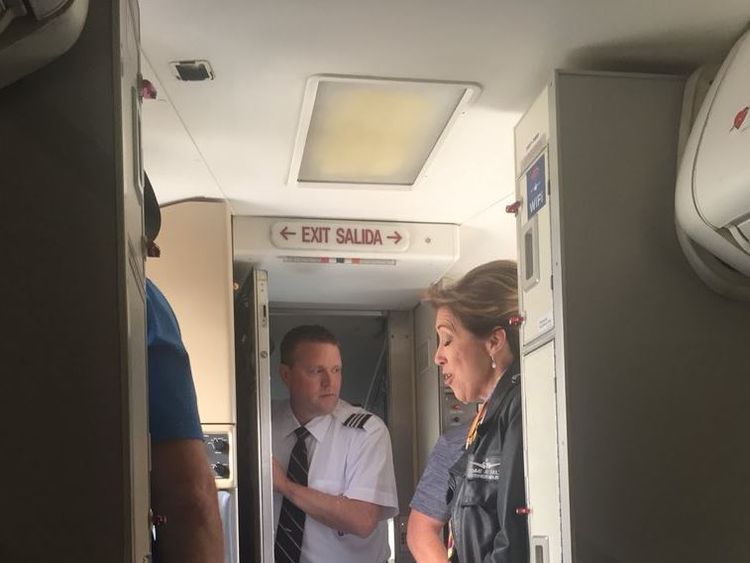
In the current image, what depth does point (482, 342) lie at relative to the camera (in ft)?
15.6

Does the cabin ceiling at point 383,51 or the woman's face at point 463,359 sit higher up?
the cabin ceiling at point 383,51

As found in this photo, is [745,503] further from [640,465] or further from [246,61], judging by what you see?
[246,61]

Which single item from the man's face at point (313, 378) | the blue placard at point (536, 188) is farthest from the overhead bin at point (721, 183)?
the man's face at point (313, 378)

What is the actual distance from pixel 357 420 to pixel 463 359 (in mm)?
1019

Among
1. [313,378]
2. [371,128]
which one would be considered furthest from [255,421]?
[371,128]

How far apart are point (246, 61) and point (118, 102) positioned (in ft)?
3.41

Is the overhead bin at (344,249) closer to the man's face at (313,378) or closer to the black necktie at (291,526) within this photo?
the man's face at (313,378)

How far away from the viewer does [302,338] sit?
571 cm

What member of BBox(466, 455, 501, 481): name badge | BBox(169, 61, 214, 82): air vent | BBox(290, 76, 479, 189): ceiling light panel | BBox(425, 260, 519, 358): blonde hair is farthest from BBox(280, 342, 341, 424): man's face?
BBox(169, 61, 214, 82): air vent

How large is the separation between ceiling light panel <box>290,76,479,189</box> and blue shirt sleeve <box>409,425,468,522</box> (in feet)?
5.27

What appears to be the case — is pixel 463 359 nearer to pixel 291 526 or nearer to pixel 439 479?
pixel 439 479

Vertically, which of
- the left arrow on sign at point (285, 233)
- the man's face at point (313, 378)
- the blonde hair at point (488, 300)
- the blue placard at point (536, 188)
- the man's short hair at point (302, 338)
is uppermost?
the left arrow on sign at point (285, 233)

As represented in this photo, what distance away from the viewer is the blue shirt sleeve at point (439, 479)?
480 cm

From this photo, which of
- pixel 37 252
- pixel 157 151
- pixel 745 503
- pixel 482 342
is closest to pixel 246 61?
pixel 157 151
